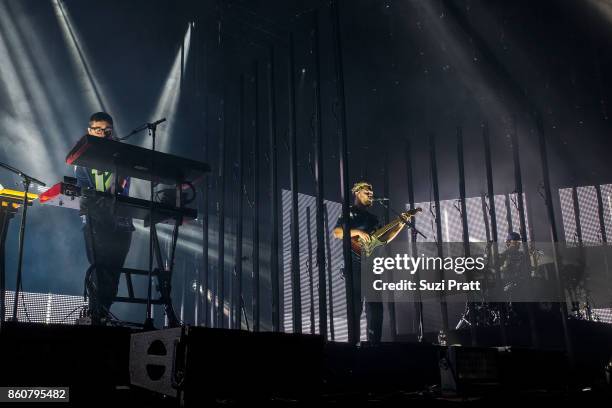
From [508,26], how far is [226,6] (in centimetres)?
492

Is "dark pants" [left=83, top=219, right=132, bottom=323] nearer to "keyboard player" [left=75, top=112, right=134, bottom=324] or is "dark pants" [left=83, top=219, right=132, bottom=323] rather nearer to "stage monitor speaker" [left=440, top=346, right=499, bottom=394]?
"keyboard player" [left=75, top=112, right=134, bottom=324]

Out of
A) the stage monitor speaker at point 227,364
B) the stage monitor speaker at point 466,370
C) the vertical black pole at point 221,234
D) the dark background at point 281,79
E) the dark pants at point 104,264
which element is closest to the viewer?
the stage monitor speaker at point 227,364

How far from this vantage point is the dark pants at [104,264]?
4.17 meters

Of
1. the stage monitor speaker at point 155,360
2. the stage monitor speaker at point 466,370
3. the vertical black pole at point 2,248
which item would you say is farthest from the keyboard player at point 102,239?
the stage monitor speaker at point 466,370

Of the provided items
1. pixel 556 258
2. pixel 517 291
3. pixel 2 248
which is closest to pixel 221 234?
pixel 2 248

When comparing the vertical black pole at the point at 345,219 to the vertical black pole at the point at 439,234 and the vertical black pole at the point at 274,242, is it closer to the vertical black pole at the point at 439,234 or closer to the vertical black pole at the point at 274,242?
the vertical black pole at the point at 274,242

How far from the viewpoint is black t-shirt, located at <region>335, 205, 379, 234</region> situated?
6137 millimetres

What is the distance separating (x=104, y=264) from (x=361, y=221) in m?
3.08

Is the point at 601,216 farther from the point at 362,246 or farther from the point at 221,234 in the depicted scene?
the point at 221,234

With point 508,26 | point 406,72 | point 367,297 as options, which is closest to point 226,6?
point 406,72

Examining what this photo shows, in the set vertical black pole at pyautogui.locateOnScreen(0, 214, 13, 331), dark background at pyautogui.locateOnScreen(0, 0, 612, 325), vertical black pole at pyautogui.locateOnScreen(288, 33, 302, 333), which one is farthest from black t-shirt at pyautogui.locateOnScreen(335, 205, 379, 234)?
vertical black pole at pyautogui.locateOnScreen(0, 214, 13, 331)

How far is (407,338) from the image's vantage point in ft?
28.1

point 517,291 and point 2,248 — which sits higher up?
point 2,248

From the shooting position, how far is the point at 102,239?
445 centimetres
